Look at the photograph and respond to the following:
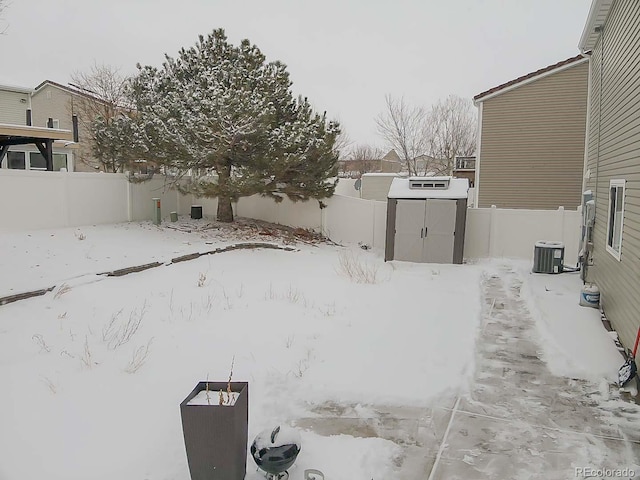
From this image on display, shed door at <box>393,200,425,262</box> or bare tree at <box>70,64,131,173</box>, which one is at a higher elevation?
bare tree at <box>70,64,131,173</box>

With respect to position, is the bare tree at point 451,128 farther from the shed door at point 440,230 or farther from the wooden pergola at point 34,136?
the wooden pergola at point 34,136

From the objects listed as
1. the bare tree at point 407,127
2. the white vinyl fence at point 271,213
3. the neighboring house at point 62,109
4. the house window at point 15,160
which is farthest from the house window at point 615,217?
the bare tree at point 407,127

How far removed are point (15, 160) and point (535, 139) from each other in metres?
17.8

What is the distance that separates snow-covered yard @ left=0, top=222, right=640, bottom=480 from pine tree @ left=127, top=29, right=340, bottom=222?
3402 millimetres

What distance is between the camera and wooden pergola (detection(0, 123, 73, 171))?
11256mm

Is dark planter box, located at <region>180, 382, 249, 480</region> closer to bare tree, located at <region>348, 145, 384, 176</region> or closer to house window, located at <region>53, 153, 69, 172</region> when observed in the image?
house window, located at <region>53, 153, 69, 172</region>

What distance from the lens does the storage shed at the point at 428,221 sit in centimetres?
1084

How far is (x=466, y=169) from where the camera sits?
71.4ft

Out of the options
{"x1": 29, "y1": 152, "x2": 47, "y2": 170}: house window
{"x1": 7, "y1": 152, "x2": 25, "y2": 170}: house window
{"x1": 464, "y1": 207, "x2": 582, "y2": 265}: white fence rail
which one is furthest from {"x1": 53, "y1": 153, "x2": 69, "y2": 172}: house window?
{"x1": 464, "y1": 207, "x2": 582, "y2": 265}: white fence rail

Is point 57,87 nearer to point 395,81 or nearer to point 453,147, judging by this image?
point 395,81

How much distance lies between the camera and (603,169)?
24.6 ft

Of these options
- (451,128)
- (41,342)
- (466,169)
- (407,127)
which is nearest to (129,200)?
(41,342)

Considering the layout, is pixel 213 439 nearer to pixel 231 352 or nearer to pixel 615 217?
pixel 231 352

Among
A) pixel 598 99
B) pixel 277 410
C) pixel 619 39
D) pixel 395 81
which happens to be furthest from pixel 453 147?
pixel 277 410
